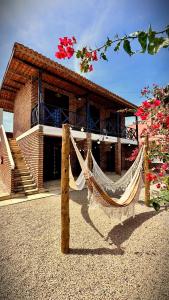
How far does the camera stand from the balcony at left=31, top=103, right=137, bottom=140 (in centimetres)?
676

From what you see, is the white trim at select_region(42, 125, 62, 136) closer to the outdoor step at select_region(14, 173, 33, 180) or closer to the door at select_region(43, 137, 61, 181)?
the outdoor step at select_region(14, 173, 33, 180)

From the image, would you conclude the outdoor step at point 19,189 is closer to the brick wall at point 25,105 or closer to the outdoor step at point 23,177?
the outdoor step at point 23,177

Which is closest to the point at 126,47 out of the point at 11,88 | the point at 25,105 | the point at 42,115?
the point at 42,115

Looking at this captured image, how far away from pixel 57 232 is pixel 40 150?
3550 mm

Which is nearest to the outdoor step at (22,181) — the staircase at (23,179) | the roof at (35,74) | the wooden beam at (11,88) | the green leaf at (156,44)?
the staircase at (23,179)

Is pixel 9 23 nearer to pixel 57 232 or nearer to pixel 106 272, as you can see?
pixel 57 232

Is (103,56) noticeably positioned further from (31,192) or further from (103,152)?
(103,152)

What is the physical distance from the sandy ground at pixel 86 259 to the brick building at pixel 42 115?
2.52 m

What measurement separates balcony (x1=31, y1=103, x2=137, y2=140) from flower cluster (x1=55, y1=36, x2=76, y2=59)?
117 inches

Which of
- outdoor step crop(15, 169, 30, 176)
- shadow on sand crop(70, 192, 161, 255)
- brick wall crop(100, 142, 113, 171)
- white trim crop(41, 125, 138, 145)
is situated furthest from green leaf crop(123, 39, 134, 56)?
brick wall crop(100, 142, 113, 171)

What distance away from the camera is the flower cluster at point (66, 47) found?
1.28m

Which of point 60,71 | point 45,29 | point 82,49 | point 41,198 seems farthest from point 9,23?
point 41,198

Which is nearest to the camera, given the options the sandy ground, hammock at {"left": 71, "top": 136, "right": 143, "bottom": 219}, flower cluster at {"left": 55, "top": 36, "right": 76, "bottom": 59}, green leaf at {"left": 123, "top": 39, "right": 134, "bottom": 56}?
green leaf at {"left": 123, "top": 39, "right": 134, "bottom": 56}

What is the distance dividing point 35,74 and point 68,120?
8.83 feet
